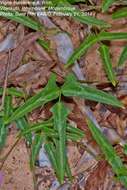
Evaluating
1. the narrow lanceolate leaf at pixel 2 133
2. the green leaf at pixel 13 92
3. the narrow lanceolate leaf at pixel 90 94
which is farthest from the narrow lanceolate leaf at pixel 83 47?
the narrow lanceolate leaf at pixel 2 133

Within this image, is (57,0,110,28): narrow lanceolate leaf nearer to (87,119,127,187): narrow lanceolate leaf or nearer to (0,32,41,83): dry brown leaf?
(0,32,41,83): dry brown leaf

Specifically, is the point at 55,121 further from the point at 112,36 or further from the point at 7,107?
the point at 112,36

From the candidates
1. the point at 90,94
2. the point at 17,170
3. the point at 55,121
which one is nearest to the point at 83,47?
the point at 90,94

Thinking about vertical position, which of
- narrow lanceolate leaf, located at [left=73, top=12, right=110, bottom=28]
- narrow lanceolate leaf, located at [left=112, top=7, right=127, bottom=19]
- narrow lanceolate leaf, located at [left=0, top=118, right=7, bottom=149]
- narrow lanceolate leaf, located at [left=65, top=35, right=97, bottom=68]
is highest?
narrow lanceolate leaf, located at [left=112, top=7, right=127, bottom=19]

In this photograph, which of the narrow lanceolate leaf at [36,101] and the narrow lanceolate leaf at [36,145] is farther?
the narrow lanceolate leaf at [36,145]

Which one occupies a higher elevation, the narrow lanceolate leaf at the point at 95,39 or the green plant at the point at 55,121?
the narrow lanceolate leaf at the point at 95,39

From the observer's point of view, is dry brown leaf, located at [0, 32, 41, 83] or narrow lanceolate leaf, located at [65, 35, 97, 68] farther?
dry brown leaf, located at [0, 32, 41, 83]

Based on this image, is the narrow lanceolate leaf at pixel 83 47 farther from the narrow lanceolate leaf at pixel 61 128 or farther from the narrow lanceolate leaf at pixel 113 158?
the narrow lanceolate leaf at pixel 113 158

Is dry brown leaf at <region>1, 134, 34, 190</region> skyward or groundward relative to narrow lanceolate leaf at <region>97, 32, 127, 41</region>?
groundward

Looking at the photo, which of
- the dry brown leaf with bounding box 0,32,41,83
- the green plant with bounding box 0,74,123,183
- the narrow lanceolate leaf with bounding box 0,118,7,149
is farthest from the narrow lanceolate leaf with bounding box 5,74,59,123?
the dry brown leaf with bounding box 0,32,41,83
